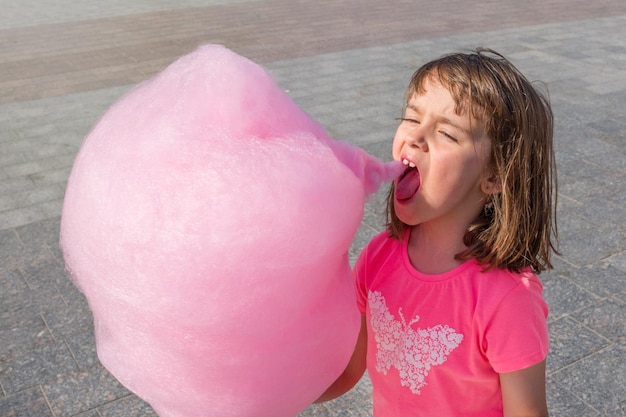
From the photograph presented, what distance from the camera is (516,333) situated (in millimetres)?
1429

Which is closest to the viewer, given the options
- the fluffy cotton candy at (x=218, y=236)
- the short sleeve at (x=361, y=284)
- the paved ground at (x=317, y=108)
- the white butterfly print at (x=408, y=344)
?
the fluffy cotton candy at (x=218, y=236)

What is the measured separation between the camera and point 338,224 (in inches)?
50.8

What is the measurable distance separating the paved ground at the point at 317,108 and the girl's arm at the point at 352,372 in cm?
112

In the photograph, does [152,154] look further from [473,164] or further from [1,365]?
[1,365]

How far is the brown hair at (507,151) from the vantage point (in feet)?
4.83

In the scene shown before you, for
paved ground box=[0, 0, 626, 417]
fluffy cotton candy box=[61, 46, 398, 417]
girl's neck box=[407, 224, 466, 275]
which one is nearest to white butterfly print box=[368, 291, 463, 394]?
girl's neck box=[407, 224, 466, 275]

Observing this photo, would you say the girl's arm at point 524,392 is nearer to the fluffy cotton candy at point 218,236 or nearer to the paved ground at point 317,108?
the fluffy cotton candy at point 218,236

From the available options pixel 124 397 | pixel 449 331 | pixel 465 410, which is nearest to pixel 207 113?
pixel 449 331

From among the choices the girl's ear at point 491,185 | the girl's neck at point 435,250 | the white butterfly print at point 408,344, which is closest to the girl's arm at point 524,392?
the white butterfly print at point 408,344

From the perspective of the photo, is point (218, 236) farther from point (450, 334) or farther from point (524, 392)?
point (524, 392)

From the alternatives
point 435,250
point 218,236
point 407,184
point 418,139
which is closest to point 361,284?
point 435,250

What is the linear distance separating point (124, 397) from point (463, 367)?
1.85m

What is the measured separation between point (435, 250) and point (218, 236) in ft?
1.95

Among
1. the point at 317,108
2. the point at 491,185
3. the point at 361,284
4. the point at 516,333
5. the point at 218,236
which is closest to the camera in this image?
the point at 218,236
